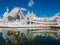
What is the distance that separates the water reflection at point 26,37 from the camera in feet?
21.6

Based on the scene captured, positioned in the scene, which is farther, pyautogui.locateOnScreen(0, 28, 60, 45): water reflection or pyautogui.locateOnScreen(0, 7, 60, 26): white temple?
pyautogui.locateOnScreen(0, 7, 60, 26): white temple

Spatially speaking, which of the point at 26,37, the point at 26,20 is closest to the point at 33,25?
the point at 26,20

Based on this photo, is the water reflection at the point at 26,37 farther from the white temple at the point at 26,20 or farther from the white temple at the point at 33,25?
the white temple at the point at 26,20

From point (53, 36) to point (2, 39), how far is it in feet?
5.64

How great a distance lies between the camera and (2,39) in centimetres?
673

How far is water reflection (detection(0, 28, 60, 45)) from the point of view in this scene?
6582mm

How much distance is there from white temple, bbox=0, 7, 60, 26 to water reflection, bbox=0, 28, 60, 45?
228 mm

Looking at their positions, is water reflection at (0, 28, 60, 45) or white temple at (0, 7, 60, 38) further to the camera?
white temple at (0, 7, 60, 38)

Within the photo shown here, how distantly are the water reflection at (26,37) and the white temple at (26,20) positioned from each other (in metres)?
0.23

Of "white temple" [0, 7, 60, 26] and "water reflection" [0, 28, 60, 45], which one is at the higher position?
"white temple" [0, 7, 60, 26]

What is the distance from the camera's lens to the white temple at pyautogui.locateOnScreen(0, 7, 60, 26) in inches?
273

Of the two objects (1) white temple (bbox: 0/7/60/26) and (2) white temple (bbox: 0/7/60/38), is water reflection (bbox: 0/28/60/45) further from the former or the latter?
(1) white temple (bbox: 0/7/60/26)

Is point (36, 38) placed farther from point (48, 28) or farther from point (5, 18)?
point (5, 18)

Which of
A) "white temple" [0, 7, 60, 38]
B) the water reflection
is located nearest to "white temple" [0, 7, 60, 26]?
"white temple" [0, 7, 60, 38]
